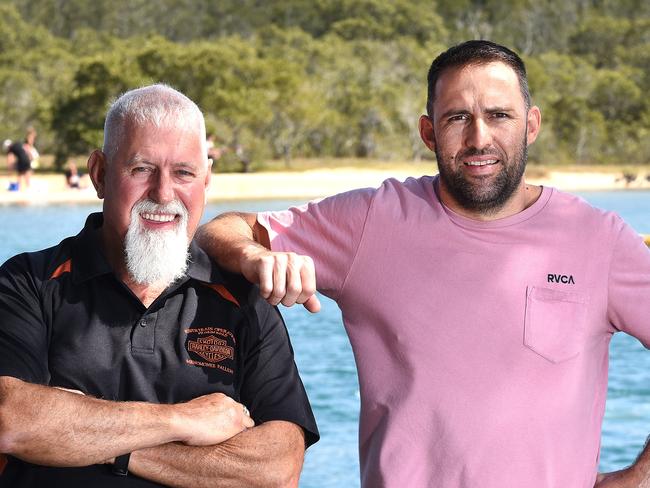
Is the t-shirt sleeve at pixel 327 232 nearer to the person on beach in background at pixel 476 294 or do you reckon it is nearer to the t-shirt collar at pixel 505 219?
the person on beach in background at pixel 476 294

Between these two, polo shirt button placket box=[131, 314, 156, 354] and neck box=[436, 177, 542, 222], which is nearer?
polo shirt button placket box=[131, 314, 156, 354]

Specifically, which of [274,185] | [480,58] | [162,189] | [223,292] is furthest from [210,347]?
[274,185]

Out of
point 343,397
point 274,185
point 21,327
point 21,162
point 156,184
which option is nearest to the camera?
point 21,327

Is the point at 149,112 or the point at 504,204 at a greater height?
the point at 149,112

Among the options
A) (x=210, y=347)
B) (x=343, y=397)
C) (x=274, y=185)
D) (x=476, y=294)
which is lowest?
(x=274, y=185)

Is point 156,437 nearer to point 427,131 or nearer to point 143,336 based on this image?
point 143,336

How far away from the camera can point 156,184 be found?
247 cm

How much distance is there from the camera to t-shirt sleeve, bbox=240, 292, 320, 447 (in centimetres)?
251

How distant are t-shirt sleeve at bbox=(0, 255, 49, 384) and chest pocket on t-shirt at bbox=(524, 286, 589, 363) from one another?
989mm

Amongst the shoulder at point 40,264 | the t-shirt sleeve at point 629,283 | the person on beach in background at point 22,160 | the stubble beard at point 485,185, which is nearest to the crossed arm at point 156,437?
the shoulder at point 40,264

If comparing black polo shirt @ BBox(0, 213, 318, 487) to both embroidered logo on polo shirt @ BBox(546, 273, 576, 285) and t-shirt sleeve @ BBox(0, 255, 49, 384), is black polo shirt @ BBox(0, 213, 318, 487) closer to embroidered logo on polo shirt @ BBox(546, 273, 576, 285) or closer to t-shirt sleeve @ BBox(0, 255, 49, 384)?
t-shirt sleeve @ BBox(0, 255, 49, 384)

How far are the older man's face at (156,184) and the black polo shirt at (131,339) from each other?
9cm

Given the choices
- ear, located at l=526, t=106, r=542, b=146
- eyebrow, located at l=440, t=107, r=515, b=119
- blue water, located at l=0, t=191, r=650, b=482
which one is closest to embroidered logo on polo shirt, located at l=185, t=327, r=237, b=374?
eyebrow, located at l=440, t=107, r=515, b=119

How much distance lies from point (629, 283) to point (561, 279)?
0.14 meters
